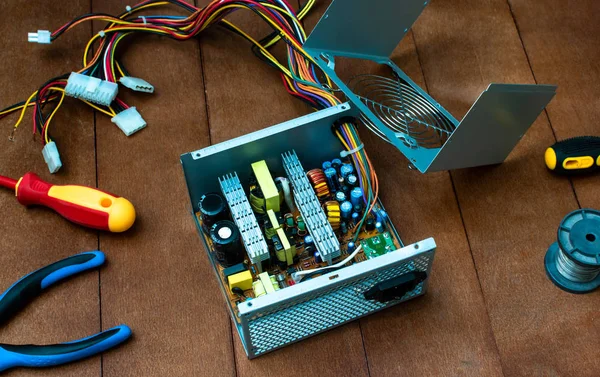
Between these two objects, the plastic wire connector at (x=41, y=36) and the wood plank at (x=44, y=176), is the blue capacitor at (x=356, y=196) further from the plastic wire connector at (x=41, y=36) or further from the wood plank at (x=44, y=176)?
the plastic wire connector at (x=41, y=36)

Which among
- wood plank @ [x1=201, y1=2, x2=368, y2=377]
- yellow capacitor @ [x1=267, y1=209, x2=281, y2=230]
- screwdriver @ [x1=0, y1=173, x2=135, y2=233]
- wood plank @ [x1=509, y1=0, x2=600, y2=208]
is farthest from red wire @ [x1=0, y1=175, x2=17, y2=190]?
wood plank @ [x1=509, y1=0, x2=600, y2=208]

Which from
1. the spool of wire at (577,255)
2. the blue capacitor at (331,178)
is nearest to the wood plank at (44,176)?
the blue capacitor at (331,178)

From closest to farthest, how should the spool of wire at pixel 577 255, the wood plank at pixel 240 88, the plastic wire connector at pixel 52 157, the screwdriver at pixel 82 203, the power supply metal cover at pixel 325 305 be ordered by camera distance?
the power supply metal cover at pixel 325 305, the spool of wire at pixel 577 255, the screwdriver at pixel 82 203, the plastic wire connector at pixel 52 157, the wood plank at pixel 240 88

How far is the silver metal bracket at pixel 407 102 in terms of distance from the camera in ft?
4.97

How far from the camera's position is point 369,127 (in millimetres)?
1684

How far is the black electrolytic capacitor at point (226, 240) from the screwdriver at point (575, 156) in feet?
2.50

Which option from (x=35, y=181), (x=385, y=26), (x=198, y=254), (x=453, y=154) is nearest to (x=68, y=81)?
(x=35, y=181)

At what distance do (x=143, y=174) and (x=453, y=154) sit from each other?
0.71m

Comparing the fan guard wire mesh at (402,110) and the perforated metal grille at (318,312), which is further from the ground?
the fan guard wire mesh at (402,110)

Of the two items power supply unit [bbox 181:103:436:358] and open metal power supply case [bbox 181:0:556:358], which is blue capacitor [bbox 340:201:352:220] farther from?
open metal power supply case [bbox 181:0:556:358]

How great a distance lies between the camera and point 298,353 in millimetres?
1495

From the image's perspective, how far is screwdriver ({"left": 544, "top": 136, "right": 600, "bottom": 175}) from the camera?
1671mm

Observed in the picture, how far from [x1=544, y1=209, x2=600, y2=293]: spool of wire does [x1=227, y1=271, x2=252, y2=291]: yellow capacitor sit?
0.64 metres

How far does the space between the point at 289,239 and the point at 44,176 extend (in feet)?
1.99
